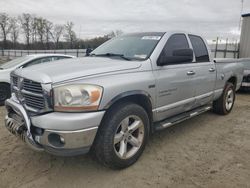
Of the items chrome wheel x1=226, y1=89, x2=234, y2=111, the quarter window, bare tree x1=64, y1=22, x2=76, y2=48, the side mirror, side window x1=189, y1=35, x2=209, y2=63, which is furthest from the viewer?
bare tree x1=64, y1=22, x2=76, y2=48

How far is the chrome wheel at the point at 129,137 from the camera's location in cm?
303

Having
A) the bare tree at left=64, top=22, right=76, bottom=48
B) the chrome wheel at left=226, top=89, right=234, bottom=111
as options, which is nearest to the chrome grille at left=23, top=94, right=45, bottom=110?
the chrome wheel at left=226, top=89, right=234, bottom=111

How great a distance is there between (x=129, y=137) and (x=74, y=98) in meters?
1.01

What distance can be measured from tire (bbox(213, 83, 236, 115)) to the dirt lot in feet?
4.15

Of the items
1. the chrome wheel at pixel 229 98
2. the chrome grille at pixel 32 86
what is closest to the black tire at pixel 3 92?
the chrome grille at pixel 32 86

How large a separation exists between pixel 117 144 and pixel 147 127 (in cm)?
53

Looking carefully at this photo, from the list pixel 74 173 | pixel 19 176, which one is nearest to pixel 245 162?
pixel 74 173

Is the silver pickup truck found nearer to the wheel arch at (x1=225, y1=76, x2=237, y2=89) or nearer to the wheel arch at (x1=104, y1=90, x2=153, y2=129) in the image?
the wheel arch at (x1=104, y1=90, x2=153, y2=129)

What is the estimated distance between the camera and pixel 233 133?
456cm

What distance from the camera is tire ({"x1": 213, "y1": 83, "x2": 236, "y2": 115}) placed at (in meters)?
5.56

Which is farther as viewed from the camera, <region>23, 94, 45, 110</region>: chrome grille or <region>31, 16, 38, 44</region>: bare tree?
<region>31, 16, 38, 44</region>: bare tree

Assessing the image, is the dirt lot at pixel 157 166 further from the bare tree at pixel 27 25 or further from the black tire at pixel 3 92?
the bare tree at pixel 27 25

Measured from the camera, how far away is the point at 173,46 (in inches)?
154

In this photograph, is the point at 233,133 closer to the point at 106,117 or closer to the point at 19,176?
the point at 106,117
